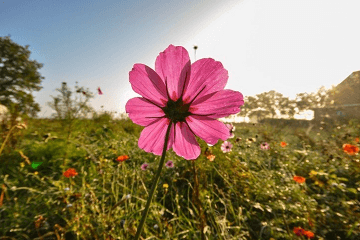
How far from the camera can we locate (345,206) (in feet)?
6.79

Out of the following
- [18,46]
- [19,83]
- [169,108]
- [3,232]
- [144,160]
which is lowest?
[3,232]

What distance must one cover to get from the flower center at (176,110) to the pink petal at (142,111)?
0.06ft

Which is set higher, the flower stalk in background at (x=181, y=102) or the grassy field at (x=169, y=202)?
the flower stalk in background at (x=181, y=102)

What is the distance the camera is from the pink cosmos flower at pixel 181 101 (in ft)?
1.39

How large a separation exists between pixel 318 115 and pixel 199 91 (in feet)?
114

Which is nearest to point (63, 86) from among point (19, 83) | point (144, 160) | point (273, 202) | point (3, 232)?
point (144, 160)

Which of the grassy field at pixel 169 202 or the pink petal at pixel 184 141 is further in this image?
the grassy field at pixel 169 202

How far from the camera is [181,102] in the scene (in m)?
0.45

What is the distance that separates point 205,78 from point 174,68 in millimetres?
71

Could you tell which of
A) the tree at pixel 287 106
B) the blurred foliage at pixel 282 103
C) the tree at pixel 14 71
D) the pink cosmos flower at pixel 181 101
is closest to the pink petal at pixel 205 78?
the pink cosmos flower at pixel 181 101

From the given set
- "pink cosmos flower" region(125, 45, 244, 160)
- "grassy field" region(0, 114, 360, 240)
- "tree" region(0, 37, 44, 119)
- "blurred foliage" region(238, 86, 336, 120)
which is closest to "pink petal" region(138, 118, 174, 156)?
"pink cosmos flower" region(125, 45, 244, 160)

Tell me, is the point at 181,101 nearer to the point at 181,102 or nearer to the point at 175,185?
the point at 181,102

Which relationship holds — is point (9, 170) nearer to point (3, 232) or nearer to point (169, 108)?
point (3, 232)

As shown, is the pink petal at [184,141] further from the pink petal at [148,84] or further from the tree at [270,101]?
the tree at [270,101]
